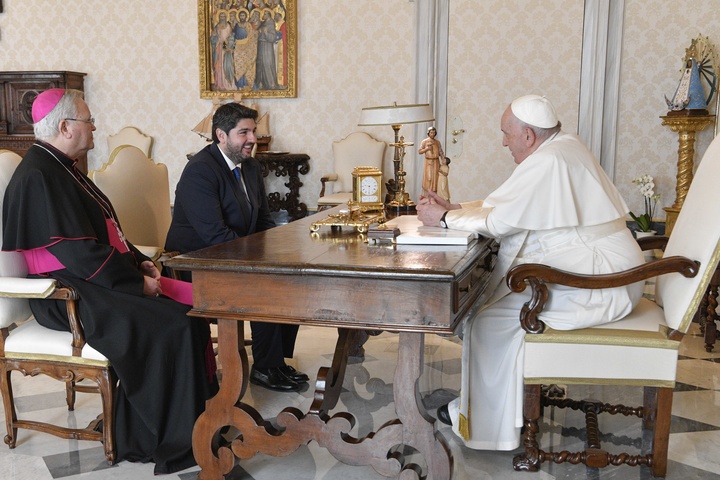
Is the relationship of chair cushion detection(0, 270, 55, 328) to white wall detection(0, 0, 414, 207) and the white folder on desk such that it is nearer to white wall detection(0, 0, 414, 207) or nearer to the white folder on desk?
the white folder on desk

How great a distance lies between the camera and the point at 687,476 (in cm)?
288

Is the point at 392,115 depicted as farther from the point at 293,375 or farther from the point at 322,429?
the point at 322,429

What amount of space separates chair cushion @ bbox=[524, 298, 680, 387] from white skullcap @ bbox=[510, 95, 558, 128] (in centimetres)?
95

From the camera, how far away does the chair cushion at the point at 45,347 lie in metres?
2.92

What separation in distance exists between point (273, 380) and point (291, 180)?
195 inches

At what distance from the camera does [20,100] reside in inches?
352

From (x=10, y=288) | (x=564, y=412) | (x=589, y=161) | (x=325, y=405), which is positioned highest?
(x=589, y=161)

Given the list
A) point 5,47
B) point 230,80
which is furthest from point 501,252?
point 5,47

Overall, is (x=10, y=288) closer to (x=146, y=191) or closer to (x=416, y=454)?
(x=146, y=191)

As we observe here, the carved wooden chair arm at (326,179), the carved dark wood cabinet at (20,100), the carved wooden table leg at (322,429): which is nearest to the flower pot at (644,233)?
the carved wooden chair arm at (326,179)

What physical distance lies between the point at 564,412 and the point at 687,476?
772mm

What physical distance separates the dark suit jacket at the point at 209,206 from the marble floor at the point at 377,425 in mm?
885

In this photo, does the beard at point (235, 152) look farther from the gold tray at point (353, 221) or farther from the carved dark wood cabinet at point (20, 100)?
the carved dark wood cabinet at point (20, 100)

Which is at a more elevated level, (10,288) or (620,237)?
(620,237)
